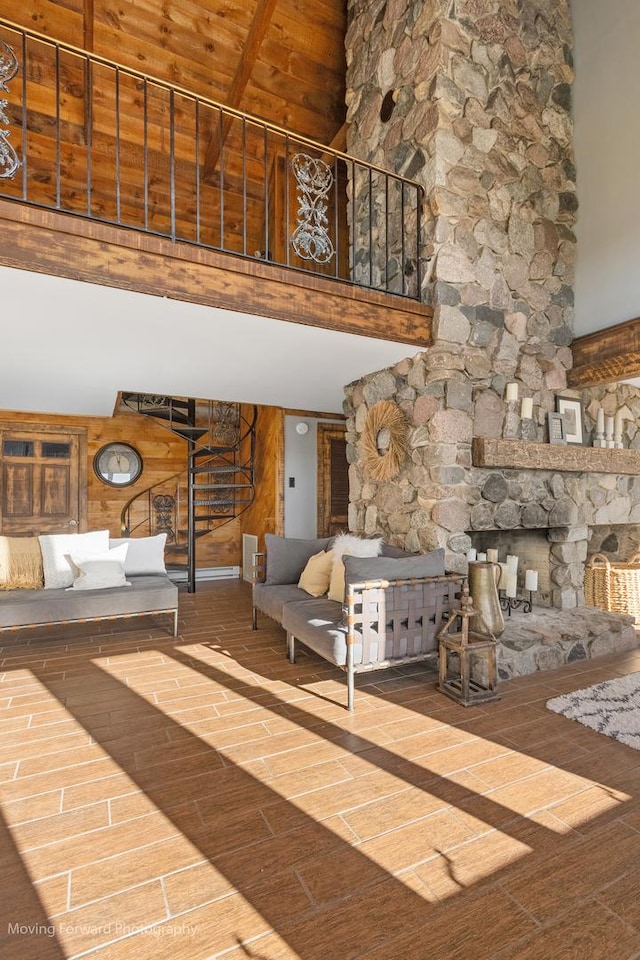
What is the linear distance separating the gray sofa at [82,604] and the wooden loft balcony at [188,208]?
2.46 m

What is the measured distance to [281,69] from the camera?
5.67 m

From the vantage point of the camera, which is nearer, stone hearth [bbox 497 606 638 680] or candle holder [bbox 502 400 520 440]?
stone hearth [bbox 497 606 638 680]

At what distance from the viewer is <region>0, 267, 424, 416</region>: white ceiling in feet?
9.38

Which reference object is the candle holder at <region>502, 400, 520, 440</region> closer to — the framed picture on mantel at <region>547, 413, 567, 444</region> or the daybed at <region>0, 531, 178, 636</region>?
the framed picture on mantel at <region>547, 413, 567, 444</region>

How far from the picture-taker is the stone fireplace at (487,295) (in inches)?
146

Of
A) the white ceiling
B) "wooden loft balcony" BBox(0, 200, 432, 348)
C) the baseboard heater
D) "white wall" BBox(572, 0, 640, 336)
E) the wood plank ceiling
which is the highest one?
the wood plank ceiling

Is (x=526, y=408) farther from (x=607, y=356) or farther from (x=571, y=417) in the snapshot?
(x=607, y=356)

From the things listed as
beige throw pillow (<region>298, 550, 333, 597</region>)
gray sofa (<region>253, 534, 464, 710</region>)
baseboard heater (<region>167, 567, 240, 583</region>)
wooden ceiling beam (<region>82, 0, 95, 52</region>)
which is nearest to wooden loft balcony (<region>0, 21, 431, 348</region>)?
wooden ceiling beam (<region>82, 0, 95, 52</region>)

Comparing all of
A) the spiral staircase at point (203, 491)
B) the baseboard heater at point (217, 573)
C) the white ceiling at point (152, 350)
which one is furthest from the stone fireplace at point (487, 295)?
the baseboard heater at point (217, 573)

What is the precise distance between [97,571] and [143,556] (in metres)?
0.61

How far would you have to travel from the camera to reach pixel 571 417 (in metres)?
4.30

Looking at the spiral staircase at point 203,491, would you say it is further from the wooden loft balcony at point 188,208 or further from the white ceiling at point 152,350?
the wooden loft balcony at point 188,208

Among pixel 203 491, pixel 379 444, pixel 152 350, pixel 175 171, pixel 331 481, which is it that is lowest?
pixel 203 491

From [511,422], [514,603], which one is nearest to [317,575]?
[514,603]
